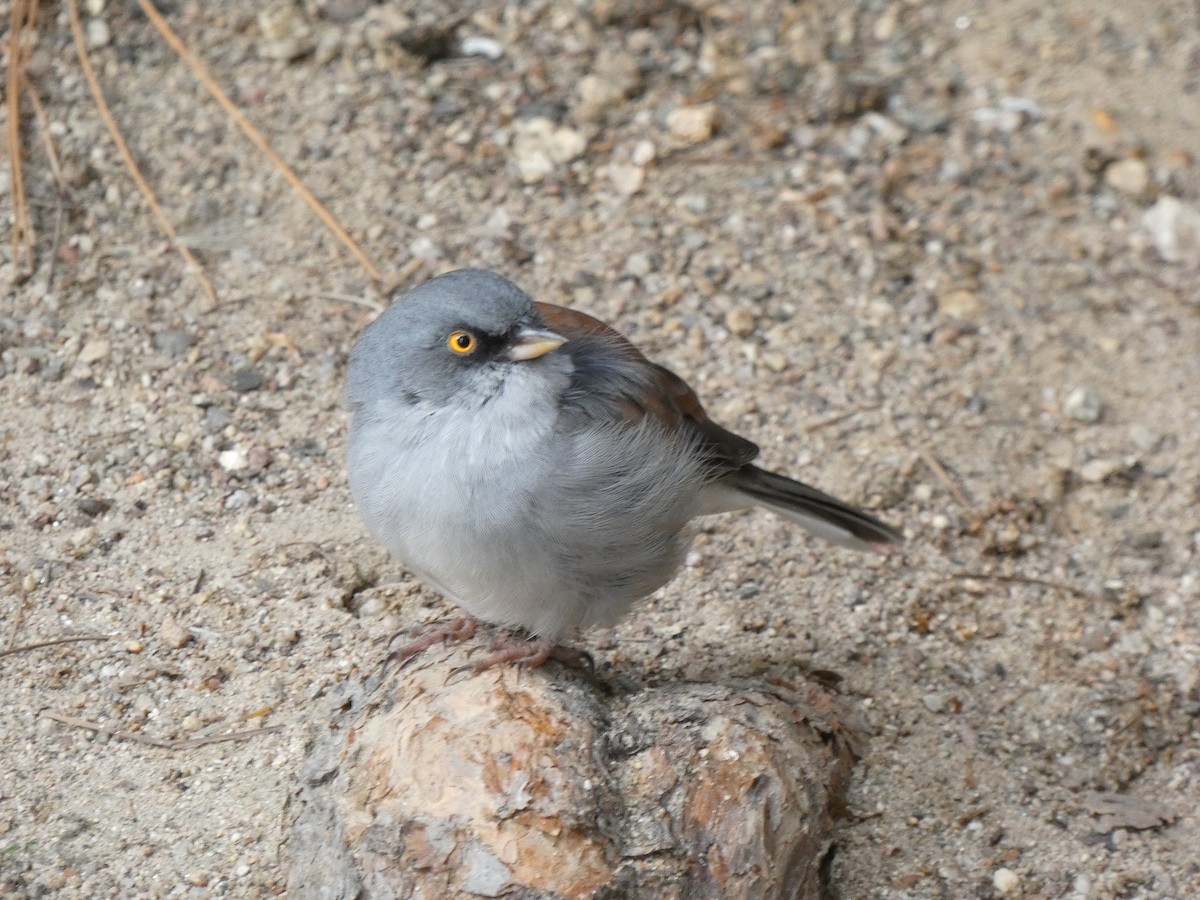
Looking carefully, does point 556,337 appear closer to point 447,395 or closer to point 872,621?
point 447,395

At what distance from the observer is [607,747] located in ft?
11.5

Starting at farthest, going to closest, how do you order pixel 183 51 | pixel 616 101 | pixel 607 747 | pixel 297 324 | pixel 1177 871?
pixel 616 101, pixel 183 51, pixel 297 324, pixel 1177 871, pixel 607 747

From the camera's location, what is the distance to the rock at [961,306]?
19.7 ft

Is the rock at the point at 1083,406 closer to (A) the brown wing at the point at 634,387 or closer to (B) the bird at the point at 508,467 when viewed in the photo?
(A) the brown wing at the point at 634,387

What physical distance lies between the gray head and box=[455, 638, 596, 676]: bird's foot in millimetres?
702

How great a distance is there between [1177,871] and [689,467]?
1.89m

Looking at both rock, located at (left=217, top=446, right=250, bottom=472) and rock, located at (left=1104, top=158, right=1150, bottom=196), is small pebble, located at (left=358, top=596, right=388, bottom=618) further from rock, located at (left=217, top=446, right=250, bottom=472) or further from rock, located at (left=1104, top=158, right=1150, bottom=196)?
rock, located at (left=1104, top=158, right=1150, bottom=196)

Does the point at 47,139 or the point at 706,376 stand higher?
the point at 47,139

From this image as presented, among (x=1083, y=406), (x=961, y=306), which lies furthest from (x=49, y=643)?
(x=1083, y=406)

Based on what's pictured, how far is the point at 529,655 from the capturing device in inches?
148

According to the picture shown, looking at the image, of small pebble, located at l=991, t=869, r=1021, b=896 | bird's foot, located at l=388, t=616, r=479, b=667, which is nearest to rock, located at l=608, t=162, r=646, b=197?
bird's foot, located at l=388, t=616, r=479, b=667

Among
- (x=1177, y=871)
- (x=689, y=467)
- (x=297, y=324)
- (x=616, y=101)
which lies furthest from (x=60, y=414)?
(x=1177, y=871)

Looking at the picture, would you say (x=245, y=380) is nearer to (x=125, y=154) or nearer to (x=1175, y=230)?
(x=125, y=154)

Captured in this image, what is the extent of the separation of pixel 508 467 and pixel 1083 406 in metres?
3.07
